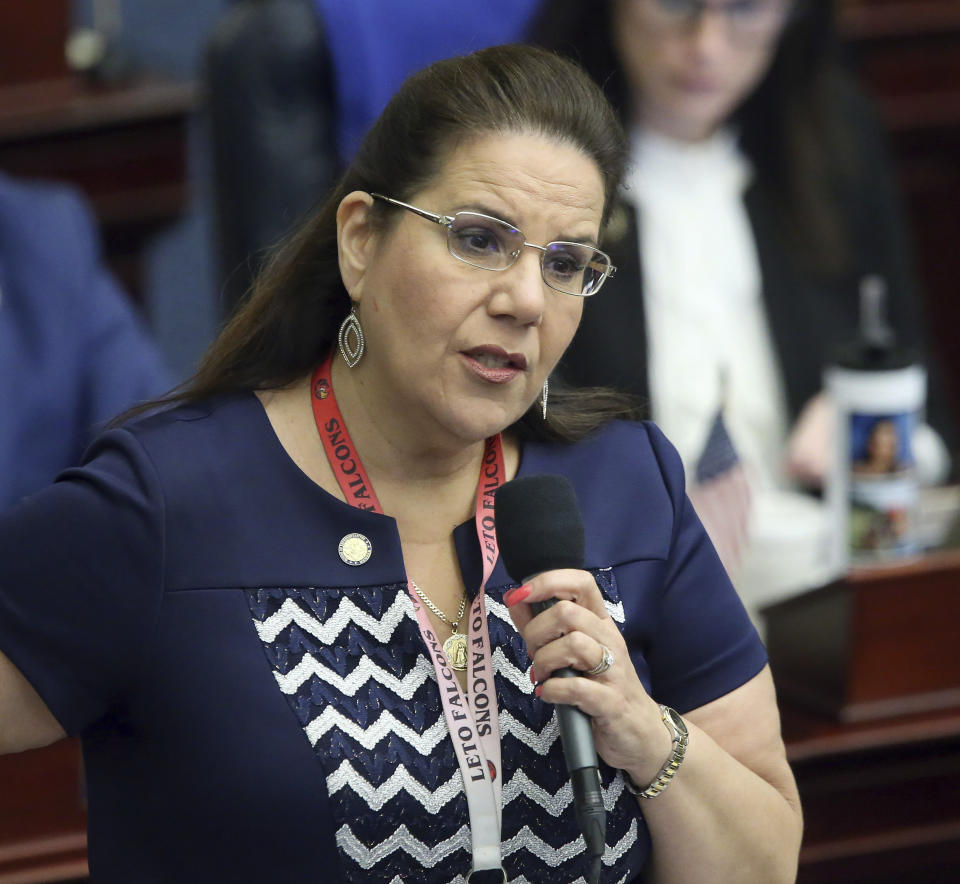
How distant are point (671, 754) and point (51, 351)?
1.57m

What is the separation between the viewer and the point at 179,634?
4.57ft

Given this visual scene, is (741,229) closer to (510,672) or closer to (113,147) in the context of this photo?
(113,147)

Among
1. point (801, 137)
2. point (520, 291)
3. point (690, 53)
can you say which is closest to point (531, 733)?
point (520, 291)

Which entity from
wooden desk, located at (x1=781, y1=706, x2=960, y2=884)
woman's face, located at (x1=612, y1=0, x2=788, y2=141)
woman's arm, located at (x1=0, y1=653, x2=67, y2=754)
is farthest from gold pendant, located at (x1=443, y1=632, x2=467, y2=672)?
woman's face, located at (x1=612, y1=0, x2=788, y2=141)

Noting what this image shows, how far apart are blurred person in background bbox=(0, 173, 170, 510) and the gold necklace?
1.25m

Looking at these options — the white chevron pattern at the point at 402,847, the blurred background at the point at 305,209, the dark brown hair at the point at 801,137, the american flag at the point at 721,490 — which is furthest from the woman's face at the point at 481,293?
the dark brown hair at the point at 801,137

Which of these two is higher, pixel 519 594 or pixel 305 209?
pixel 305 209

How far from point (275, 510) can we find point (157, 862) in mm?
326

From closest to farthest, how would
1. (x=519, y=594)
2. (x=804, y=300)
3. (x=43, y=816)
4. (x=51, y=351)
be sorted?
(x=519, y=594) → (x=43, y=816) → (x=51, y=351) → (x=804, y=300)

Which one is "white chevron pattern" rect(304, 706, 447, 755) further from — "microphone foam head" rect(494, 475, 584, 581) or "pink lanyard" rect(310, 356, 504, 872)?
"microphone foam head" rect(494, 475, 584, 581)

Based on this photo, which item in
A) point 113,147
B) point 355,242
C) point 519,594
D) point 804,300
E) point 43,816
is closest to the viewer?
point 519,594

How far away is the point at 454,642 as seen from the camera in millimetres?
1467

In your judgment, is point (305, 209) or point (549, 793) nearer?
point (549, 793)

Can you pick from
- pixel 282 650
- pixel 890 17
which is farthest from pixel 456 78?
pixel 890 17
